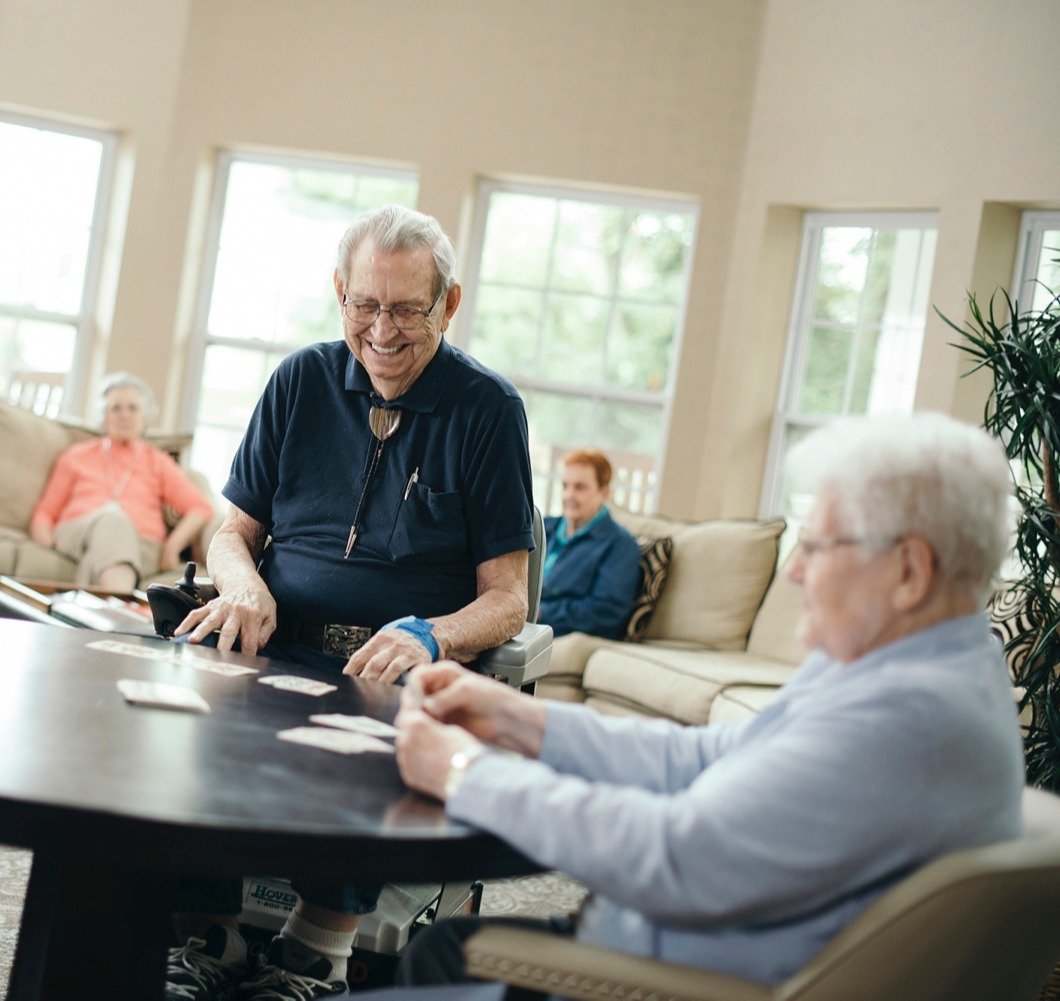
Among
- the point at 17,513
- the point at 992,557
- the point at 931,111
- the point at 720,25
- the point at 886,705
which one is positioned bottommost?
the point at 17,513

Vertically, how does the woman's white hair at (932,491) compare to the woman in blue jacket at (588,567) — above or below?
above

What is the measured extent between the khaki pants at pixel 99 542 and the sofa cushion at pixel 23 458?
25 cm

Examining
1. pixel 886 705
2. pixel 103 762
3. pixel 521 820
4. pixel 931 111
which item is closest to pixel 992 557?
pixel 886 705

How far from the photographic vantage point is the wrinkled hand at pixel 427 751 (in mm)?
1420

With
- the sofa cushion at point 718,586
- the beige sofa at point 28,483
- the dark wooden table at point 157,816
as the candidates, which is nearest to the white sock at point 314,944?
the dark wooden table at point 157,816

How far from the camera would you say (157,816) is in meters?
1.20

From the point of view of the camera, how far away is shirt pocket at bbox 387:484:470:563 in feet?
8.07

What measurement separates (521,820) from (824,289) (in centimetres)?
550

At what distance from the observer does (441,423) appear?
2533 mm

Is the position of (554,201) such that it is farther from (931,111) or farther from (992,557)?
(992,557)

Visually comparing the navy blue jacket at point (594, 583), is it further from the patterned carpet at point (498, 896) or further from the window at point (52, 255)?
the window at point (52, 255)

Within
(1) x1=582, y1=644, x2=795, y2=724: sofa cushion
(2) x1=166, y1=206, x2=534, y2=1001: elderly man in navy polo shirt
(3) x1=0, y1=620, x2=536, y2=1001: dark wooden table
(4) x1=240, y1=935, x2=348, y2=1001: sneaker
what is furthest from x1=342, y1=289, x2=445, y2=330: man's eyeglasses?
(1) x1=582, y1=644, x2=795, y2=724: sofa cushion

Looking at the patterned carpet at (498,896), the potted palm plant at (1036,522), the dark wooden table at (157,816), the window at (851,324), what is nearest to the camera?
the dark wooden table at (157,816)

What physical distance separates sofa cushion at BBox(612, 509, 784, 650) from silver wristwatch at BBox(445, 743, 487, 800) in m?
4.17
